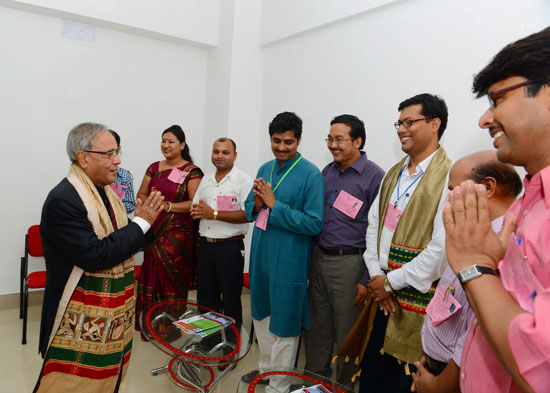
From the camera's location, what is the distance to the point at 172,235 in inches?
118

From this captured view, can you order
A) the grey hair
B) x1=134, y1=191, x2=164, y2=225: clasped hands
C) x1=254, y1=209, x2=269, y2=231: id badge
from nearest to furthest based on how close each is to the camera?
the grey hair
x1=134, y1=191, x2=164, y2=225: clasped hands
x1=254, y1=209, x2=269, y2=231: id badge

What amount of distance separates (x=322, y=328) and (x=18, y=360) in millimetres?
2178

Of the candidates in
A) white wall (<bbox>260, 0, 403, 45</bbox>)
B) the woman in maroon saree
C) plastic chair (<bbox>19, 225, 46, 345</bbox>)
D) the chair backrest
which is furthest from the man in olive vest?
the chair backrest

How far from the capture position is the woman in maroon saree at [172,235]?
2.97 metres

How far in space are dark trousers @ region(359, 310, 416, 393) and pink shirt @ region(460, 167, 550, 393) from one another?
1.15 metres

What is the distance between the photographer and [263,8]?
416 cm

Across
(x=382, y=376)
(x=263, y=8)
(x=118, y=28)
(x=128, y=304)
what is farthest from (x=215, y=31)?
(x=382, y=376)

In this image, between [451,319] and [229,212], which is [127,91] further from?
[451,319]

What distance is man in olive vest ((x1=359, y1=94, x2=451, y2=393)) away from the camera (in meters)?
1.70

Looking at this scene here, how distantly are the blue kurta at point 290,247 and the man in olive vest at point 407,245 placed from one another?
0.38 metres

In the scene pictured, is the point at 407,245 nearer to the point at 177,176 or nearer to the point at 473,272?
the point at 473,272

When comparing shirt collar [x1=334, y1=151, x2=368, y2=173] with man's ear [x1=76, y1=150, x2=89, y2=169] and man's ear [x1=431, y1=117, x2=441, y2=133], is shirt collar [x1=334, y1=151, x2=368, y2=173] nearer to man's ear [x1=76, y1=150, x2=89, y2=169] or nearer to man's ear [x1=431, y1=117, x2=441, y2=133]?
man's ear [x1=431, y1=117, x2=441, y2=133]

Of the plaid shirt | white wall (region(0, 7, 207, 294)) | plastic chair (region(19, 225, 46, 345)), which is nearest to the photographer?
plastic chair (region(19, 225, 46, 345))

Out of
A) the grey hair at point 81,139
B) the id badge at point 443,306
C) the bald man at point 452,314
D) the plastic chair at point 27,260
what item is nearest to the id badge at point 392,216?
the bald man at point 452,314
